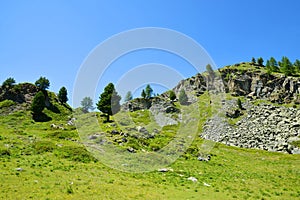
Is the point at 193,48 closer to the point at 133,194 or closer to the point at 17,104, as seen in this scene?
the point at 133,194

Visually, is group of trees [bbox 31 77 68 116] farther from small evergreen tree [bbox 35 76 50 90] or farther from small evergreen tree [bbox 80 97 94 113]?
small evergreen tree [bbox 80 97 94 113]

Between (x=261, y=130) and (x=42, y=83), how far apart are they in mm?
83779

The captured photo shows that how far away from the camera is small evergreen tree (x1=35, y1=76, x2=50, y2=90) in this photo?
90500 mm

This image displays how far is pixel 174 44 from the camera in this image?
2880cm

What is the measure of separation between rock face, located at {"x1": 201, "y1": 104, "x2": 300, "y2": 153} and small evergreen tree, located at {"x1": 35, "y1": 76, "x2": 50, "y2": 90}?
64.5 m

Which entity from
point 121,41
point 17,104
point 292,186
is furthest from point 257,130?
point 17,104

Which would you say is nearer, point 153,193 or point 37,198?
point 37,198

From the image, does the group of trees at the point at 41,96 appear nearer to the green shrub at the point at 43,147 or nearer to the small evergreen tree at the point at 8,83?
the small evergreen tree at the point at 8,83

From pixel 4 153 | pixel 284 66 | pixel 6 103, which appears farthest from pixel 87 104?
pixel 284 66

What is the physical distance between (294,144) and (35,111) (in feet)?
255

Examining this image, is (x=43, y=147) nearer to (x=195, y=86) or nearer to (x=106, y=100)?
(x=106, y=100)

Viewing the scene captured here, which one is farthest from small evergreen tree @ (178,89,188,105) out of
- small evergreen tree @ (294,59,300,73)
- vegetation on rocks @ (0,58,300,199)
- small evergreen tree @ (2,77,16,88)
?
small evergreen tree @ (2,77,16,88)

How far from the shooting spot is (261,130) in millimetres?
76438

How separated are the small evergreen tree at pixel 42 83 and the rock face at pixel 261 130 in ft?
212
